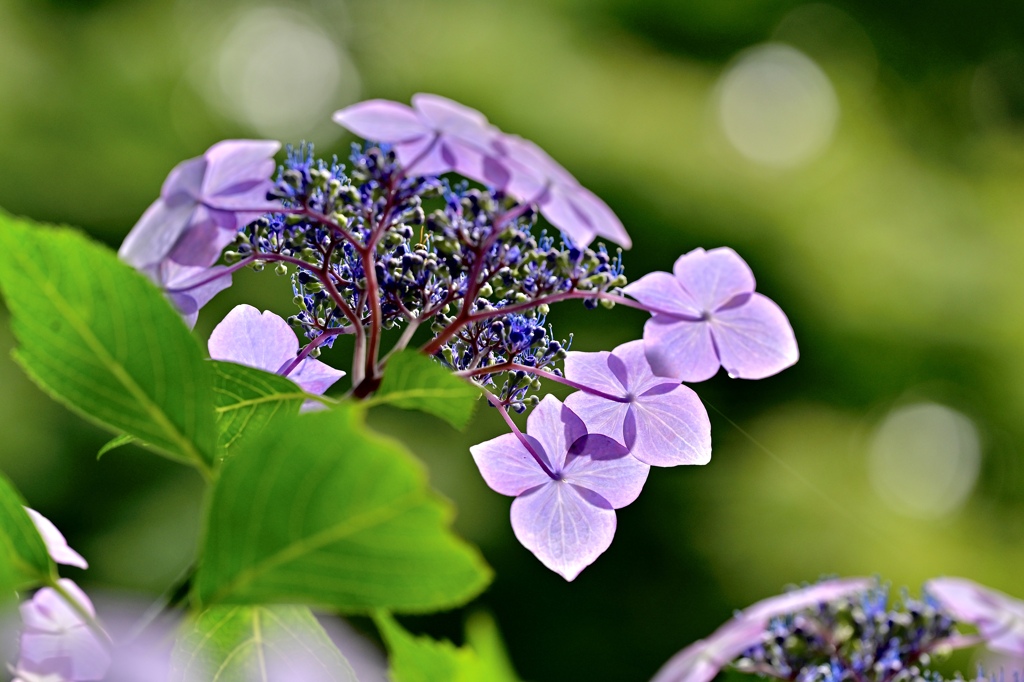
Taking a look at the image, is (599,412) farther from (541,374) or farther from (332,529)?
(332,529)

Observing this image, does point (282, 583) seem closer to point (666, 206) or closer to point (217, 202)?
point (217, 202)

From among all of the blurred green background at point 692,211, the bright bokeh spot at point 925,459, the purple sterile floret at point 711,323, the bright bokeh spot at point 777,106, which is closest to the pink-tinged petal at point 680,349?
the purple sterile floret at point 711,323

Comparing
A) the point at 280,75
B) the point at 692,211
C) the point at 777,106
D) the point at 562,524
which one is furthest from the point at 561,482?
the point at 777,106

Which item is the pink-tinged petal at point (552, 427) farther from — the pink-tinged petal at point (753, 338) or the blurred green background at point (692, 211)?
the blurred green background at point (692, 211)

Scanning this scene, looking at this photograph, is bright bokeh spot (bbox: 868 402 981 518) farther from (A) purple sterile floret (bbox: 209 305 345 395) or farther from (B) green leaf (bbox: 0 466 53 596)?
(B) green leaf (bbox: 0 466 53 596)

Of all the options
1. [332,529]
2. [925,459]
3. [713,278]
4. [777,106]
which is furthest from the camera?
[777,106]

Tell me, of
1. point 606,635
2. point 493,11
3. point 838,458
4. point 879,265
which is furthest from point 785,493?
point 493,11
